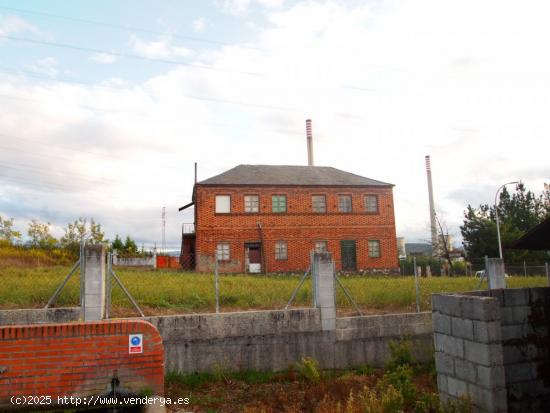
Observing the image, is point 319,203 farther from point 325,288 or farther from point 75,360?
point 75,360

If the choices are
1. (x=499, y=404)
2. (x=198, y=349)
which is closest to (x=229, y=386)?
(x=198, y=349)

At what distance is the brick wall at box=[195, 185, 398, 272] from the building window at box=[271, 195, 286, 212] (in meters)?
0.28

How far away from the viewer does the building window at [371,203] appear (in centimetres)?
2970

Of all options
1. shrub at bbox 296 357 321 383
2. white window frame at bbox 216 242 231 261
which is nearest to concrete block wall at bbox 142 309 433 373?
shrub at bbox 296 357 321 383

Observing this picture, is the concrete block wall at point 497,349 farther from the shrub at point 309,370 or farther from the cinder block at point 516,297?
the shrub at point 309,370

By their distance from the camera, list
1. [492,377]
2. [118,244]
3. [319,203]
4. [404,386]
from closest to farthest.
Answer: [492,377] → [404,386] → [319,203] → [118,244]

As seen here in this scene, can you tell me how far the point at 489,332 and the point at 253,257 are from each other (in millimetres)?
23121

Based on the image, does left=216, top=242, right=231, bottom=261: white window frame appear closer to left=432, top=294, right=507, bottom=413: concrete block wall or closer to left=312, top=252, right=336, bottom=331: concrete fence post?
left=312, top=252, right=336, bottom=331: concrete fence post

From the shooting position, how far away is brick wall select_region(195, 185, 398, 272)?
89.8ft

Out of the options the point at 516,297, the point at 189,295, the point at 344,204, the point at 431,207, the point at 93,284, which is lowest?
the point at 189,295

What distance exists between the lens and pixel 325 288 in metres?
9.59

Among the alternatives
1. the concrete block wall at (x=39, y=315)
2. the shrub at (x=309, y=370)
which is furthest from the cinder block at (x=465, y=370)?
the concrete block wall at (x=39, y=315)

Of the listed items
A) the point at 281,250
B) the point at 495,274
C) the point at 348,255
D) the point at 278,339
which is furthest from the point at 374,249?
the point at 278,339

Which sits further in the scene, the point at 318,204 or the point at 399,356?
the point at 318,204
